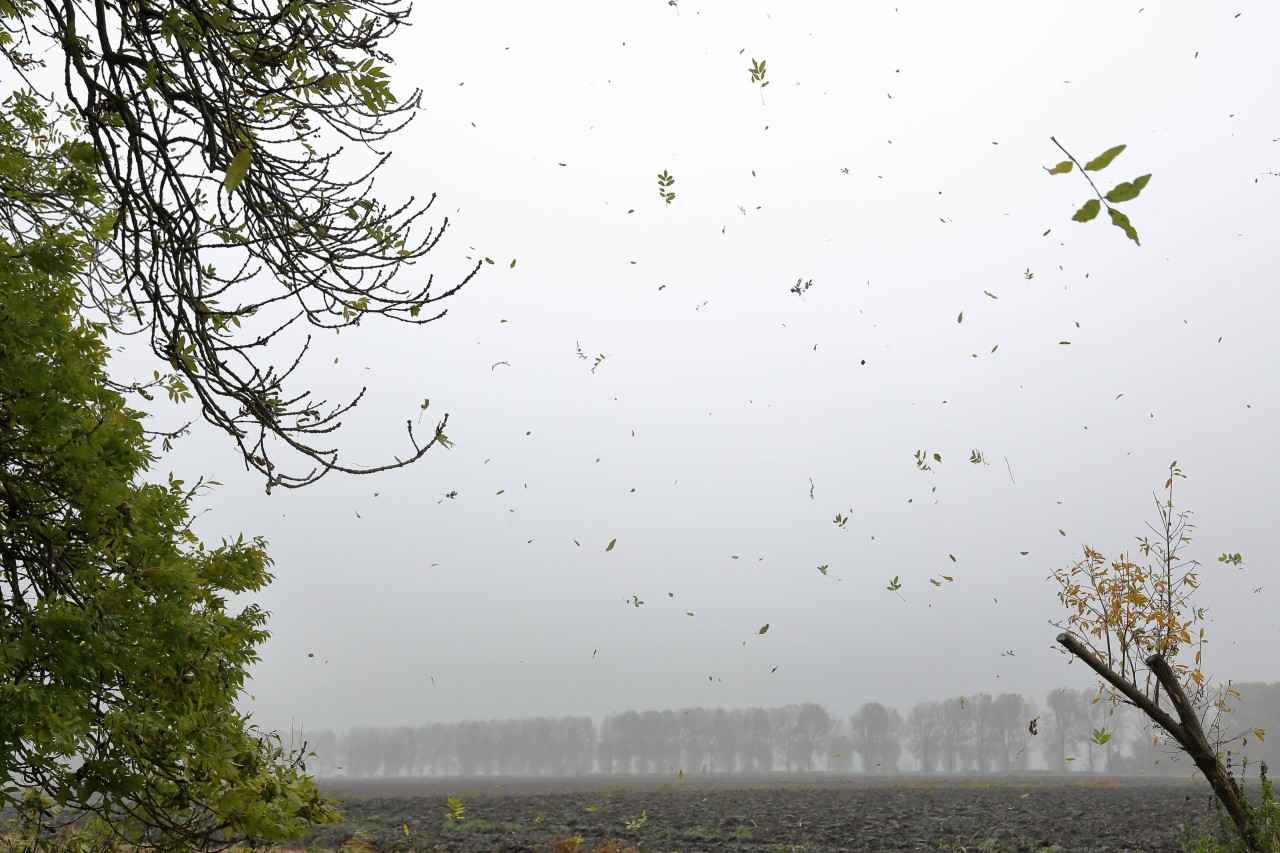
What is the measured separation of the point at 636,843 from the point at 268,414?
30.1 feet

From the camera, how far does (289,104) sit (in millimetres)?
4301

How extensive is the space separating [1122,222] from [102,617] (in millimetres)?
4208

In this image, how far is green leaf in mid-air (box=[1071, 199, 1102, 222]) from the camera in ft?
6.06

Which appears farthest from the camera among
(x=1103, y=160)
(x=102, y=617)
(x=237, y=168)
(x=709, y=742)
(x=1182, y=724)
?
(x=709, y=742)

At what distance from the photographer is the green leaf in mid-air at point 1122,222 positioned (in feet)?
5.92

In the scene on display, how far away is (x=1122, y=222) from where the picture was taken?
5.98 ft

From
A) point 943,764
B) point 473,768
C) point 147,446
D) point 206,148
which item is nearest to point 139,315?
point 147,446

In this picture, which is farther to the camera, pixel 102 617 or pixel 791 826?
pixel 791 826

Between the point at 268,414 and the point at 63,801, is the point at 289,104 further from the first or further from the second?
the point at 63,801

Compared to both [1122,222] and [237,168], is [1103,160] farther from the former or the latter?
[237,168]

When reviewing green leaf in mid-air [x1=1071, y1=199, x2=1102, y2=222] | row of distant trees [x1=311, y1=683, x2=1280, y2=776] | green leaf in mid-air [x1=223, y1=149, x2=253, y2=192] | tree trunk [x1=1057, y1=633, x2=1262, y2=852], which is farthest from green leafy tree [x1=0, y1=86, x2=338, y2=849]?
row of distant trees [x1=311, y1=683, x2=1280, y2=776]

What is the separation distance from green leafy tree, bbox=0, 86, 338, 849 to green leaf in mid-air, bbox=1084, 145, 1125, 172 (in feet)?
12.8

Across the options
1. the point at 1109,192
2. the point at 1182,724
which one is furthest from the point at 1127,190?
the point at 1182,724

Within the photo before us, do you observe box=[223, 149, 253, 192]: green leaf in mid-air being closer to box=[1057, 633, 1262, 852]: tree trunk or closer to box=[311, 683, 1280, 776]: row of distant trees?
box=[1057, 633, 1262, 852]: tree trunk
